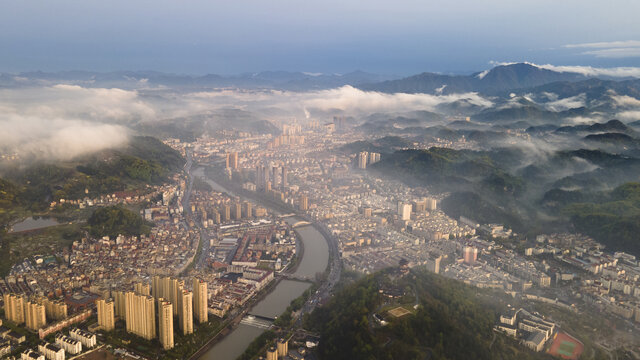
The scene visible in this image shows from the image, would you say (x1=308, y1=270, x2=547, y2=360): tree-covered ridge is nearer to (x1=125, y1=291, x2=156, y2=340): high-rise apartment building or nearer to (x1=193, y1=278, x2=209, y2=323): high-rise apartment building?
(x1=193, y1=278, x2=209, y2=323): high-rise apartment building

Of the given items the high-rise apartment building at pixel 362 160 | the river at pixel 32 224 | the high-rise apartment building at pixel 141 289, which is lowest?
the river at pixel 32 224

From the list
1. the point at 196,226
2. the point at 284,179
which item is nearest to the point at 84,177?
the point at 196,226

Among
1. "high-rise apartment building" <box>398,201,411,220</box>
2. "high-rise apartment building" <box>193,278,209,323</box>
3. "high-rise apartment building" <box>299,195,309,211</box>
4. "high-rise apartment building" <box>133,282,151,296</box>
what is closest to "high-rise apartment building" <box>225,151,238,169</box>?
"high-rise apartment building" <box>299,195,309,211</box>

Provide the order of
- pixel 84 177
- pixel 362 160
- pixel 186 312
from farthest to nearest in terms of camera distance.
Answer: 1. pixel 362 160
2. pixel 84 177
3. pixel 186 312

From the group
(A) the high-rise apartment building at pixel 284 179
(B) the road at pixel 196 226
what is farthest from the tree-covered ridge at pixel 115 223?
(A) the high-rise apartment building at pixel 284 179

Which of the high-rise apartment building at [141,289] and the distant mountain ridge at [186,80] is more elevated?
the distant mountain ridge at [186,80]

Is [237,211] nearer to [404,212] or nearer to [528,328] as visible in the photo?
[404,212]

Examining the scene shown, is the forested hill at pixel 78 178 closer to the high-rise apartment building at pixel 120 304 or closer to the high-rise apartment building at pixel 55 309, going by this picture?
the high-rise apartment building at pixel 55 309
